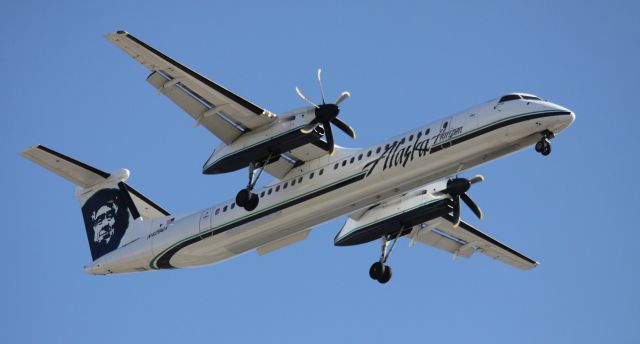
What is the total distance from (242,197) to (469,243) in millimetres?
7480

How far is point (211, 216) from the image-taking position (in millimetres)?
23250

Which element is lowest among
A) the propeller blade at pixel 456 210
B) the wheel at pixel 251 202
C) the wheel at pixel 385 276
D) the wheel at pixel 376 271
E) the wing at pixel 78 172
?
the wheel at pixel 385 276

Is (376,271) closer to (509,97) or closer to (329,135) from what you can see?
(329,135)

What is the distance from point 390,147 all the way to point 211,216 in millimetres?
4768

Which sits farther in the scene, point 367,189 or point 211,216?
point 211,216

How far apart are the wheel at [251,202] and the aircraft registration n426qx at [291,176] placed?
2 cm

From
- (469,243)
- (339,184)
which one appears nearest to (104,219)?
(339,184)

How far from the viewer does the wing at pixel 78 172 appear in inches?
903

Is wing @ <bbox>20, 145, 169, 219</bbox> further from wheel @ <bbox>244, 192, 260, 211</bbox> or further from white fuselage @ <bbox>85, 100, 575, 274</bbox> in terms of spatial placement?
wheel @ <bbox>244, 192, 260, 211</bbox>

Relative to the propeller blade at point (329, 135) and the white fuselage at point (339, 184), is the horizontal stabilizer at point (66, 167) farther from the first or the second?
the propeller blade at point (329, 135)

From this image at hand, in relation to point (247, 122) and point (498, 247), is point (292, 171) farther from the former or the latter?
point (498, 247)

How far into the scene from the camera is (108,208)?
25.7 metres

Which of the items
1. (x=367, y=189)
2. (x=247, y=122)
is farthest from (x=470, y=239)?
(x=247, y=122)

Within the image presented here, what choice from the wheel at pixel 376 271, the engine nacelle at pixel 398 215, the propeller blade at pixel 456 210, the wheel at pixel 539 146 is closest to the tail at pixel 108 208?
the engine nacelle at pixel 398 215
